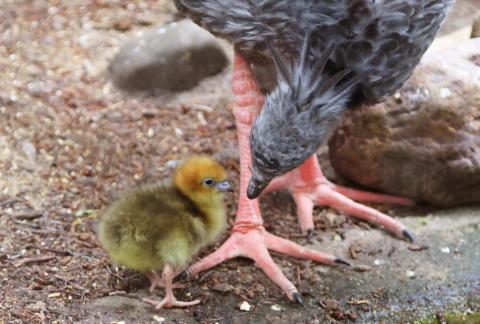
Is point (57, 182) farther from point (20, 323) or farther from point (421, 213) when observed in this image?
point (421, 213)

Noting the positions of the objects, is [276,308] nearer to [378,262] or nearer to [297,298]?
[297,298]

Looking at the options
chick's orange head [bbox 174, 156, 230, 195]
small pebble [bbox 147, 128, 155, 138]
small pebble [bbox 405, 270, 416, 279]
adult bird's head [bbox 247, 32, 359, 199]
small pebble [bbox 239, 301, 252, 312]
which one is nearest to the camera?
adult bird's head [bbox 247, 32, 359, 199]

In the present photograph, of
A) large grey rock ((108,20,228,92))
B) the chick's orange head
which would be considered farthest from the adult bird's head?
large grey rock ((108,20,228,92))

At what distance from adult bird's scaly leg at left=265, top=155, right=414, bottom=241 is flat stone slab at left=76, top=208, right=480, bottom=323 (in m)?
0.06

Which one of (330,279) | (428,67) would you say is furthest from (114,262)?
(428,67)

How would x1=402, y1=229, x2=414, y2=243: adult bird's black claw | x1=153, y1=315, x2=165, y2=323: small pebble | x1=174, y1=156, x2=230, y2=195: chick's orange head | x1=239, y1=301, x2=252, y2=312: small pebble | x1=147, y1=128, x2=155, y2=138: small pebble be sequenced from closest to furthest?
x1=153, y1=315, x2=165, y2=323: small pebble, x1=239, y1=301, x2=252, y2=312: small pebble, x1=174, y1=156, x2=230, y2=195: chick's orange head, x1=402, y1=229, x2=414, y2=243: adult bird's black claw, x1=147, y1=128, x2=155, y2=138: small pebble

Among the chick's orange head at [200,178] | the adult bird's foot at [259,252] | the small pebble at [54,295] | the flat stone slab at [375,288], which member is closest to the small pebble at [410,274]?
the flat stone slab at [375,288]

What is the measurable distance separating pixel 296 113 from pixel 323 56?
208 millimetres

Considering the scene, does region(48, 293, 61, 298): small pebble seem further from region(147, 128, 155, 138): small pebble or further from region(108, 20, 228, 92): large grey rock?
region(108, 20, 228, 92): large grey rock

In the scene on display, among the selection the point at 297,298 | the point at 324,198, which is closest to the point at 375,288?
the point at 297,298

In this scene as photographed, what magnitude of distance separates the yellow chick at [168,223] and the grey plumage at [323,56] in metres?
0.26

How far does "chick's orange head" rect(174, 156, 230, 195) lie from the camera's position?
275 centimetres

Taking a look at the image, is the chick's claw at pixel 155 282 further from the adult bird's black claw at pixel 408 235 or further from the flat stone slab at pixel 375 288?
the adult bird's black claw at pixel 408 235

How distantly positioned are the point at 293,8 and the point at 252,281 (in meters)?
1.03
